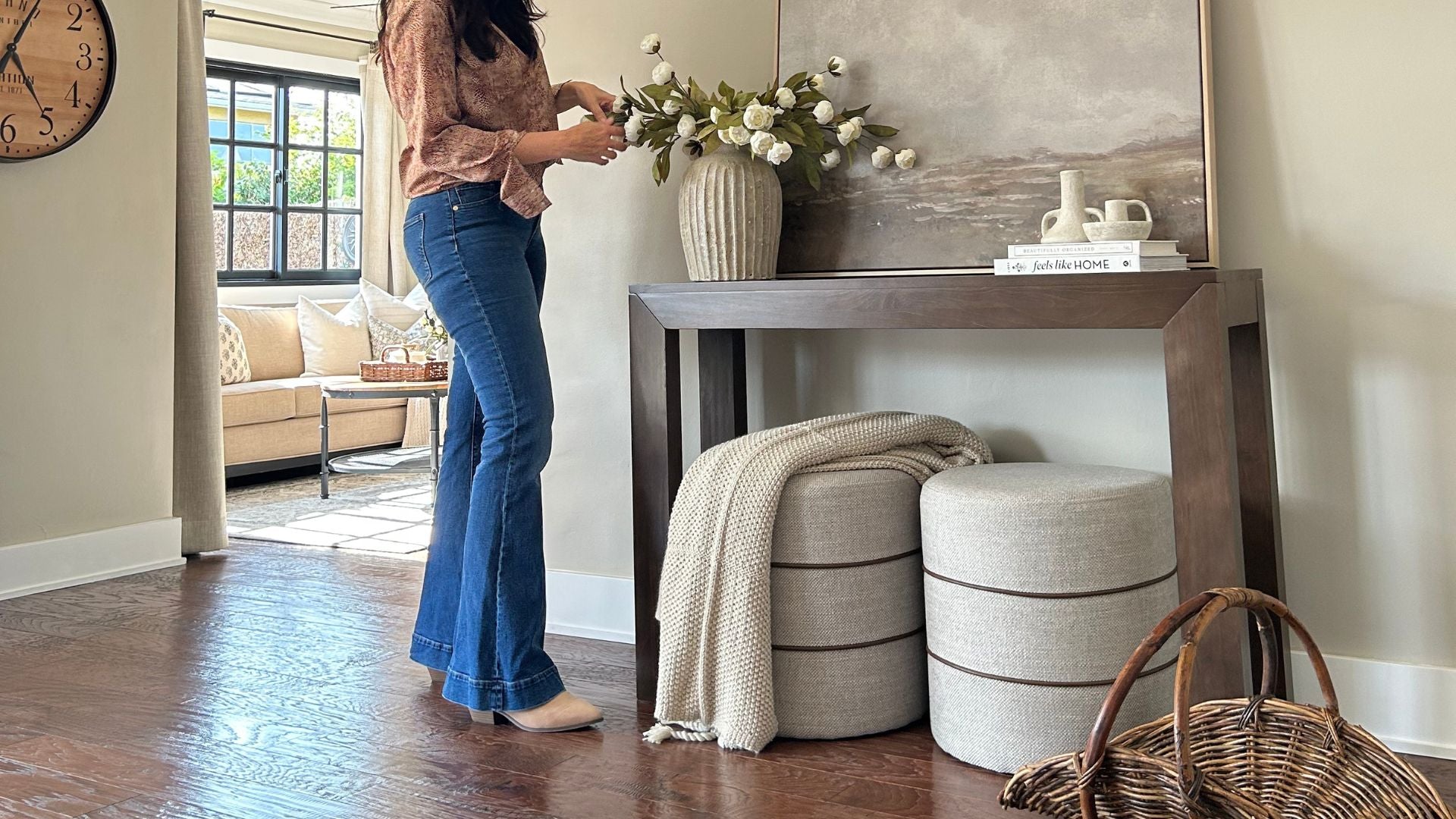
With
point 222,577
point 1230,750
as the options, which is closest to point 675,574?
point 1230,750

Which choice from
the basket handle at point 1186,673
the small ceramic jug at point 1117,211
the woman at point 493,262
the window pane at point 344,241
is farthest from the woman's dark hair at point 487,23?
the window pane at point 344,241

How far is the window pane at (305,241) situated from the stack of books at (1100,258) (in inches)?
244

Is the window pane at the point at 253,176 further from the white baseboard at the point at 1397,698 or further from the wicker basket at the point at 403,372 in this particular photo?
the white baseboard at the point at 1397,698

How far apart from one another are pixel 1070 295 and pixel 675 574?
787 mm

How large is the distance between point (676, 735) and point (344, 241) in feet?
→ 20.7

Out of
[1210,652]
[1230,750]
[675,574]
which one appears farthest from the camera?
[675,574]

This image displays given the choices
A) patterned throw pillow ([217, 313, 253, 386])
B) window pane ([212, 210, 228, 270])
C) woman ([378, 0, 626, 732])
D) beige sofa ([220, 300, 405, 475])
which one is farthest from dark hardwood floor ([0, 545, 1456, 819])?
window pane ([212, 210, 228, 270])

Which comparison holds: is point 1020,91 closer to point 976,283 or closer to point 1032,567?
point 976,283

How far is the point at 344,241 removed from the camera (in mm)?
7805

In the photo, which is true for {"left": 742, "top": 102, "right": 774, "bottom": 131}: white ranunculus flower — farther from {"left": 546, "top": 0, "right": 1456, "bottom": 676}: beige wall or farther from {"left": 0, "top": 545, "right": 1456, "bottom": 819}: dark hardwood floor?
{"left": 0, "top": 545, "right": 1456, "bottom": 819}: dark hardwood floor

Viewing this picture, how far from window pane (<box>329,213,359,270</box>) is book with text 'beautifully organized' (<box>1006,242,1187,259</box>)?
6.42 m

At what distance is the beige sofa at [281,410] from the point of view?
18.6 feet

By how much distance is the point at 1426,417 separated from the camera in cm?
204

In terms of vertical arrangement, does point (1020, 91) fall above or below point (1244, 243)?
above
